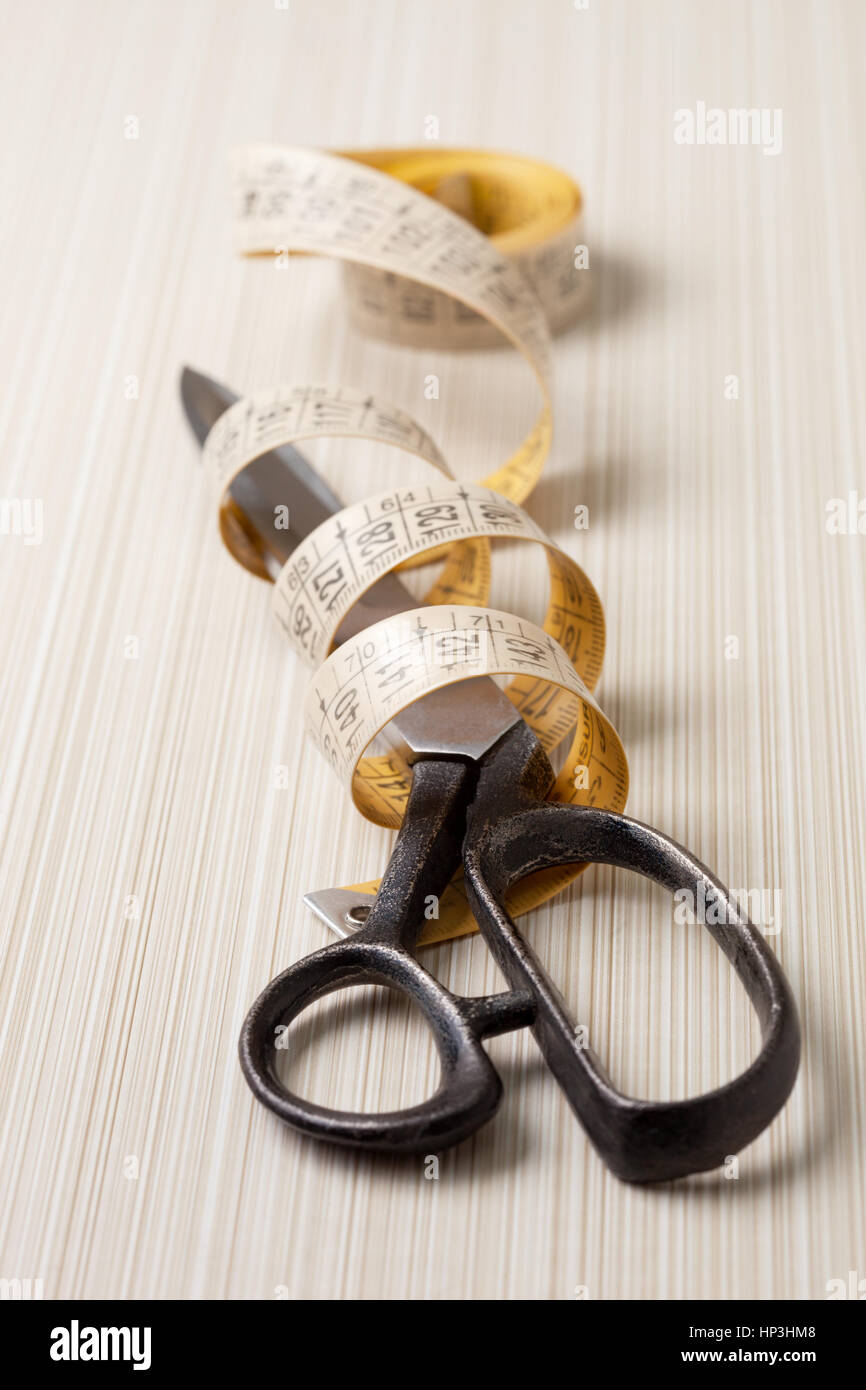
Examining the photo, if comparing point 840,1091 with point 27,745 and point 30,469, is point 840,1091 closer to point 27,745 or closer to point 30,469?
point 27,745

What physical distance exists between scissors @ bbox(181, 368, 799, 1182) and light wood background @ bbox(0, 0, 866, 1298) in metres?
0.05

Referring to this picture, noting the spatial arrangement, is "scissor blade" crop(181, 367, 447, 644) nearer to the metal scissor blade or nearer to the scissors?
the metal scissor blade

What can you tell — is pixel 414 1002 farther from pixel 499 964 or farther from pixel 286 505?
pixel 286 505

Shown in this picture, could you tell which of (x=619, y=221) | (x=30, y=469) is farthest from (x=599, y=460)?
(x=30, y=469)

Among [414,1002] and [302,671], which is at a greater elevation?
[302,671]

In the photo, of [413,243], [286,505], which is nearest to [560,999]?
[286,505]

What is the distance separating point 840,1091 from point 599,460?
0.56m

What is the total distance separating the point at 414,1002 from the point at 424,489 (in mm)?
314

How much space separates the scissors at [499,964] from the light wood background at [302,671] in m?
0.05

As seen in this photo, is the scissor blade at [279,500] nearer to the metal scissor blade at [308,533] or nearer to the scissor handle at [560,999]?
the metal scissor blade at [308,533]

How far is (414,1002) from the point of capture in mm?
653

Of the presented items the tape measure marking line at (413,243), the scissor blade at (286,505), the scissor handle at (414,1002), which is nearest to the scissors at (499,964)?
the scissor handle at (414,1002)

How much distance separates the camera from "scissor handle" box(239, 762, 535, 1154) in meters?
0.59

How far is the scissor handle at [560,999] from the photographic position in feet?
1.85
